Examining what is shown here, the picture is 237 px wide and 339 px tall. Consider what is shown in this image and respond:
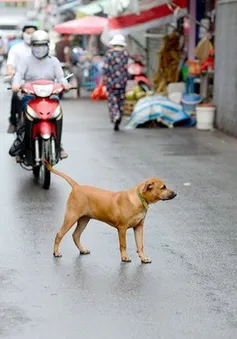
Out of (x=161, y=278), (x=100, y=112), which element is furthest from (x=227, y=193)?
(x=100, y=112)

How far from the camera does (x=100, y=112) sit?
856 inches

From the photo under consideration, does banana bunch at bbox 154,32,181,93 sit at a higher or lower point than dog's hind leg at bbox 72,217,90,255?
lower

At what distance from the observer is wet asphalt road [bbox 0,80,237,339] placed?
18.6ft

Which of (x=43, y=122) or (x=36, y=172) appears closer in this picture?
(x=43, y=122)

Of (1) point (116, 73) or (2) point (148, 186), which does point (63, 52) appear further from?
(2) point (148, 186)

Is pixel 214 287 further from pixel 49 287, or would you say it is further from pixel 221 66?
pixel 221 66

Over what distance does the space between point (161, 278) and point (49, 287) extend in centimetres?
90

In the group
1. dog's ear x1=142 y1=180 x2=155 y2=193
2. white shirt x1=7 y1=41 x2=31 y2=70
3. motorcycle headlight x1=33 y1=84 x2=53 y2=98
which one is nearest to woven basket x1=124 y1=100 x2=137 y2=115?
white shirt x1=7 y1=41 x2=31 y2=70

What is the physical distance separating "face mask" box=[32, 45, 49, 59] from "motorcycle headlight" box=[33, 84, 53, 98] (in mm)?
677

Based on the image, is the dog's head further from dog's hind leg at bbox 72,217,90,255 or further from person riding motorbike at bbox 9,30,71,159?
person riding motorbike at bbox 9,30,71,159

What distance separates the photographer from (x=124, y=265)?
281 inches

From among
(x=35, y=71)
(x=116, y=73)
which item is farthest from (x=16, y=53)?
(x=116, y=73)

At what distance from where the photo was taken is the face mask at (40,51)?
11.1 meters

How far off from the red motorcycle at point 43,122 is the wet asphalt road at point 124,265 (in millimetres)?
402
